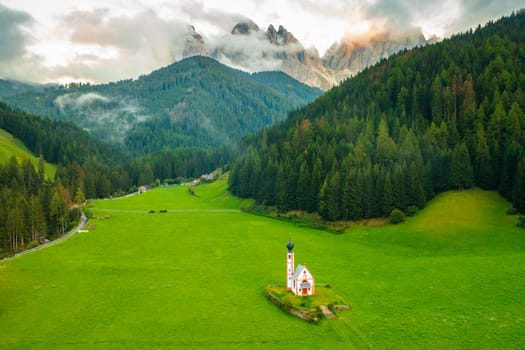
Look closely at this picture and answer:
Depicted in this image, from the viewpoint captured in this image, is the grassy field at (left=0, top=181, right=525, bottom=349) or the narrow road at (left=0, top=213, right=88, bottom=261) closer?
the grassy field at (left=0, top=181, right=525, bottom=349)

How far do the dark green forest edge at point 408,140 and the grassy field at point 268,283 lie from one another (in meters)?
6.87

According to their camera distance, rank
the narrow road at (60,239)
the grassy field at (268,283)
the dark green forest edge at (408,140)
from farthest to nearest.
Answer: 1. the dark green forest edge at (408,140)
2. the narrow road at (60,239)
3. the grassy field at (268,283)

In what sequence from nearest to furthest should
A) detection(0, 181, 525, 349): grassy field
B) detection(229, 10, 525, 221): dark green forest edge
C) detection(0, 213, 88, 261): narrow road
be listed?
detection(0, 181, 525, 349): grassy field → detection(0, 213, 88, 261): narrow road → detection(229, 10, 525, 221): dark green forest edge

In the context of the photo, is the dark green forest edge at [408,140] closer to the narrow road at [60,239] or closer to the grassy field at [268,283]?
the grassy field at [268,283]

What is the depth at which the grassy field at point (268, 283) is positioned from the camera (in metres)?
40.7

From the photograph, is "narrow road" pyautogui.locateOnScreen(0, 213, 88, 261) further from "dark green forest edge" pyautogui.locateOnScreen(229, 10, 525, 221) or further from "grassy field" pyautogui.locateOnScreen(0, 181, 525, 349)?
"dark green forest edge" pyautogui.locateOnScreen(229, 10, 525, 221)

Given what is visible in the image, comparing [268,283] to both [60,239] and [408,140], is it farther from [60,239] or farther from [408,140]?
[408,140]

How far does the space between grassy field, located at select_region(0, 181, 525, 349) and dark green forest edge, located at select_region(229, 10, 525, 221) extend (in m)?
6.87

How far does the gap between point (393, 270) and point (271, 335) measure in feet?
93.7

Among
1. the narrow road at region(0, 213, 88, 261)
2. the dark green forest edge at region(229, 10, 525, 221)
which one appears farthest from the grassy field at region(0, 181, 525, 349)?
the dark green forest edge at region(229, 10, 525, 221)

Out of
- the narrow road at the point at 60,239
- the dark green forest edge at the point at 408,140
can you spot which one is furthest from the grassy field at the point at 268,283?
the dark green forest edge at the point at 408,140

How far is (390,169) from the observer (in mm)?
102938

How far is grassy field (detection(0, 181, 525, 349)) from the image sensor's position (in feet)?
133

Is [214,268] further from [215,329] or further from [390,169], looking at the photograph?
[390,169]
